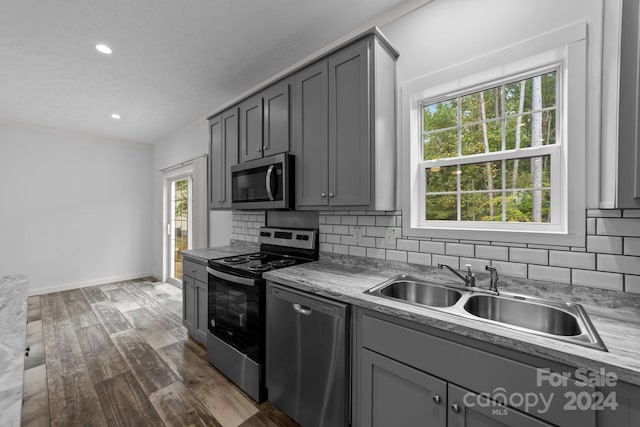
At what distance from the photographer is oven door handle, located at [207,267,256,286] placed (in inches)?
76.0

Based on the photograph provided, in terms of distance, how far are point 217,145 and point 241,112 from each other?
0.55 meters

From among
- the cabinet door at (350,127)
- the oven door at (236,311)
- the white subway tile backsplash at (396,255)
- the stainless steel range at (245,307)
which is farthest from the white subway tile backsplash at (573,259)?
the oven door at (236,311)

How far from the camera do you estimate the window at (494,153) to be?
1.51m

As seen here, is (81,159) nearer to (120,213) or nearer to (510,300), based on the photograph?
(120,213)

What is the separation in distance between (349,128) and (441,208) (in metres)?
0.83

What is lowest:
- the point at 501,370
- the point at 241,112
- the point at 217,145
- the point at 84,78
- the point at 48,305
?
the point at 48,305

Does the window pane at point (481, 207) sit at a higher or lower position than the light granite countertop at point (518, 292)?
higher

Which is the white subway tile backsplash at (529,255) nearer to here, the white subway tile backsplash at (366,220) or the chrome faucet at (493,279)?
the chrome faucet at (493,279)

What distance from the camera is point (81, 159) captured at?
4.78 metres

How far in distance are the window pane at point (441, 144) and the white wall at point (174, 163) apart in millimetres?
2667

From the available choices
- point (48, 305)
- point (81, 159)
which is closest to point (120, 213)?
point (81, 159)

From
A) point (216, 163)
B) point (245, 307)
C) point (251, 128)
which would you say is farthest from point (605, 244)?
point (216, 163)

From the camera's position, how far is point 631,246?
123 cm

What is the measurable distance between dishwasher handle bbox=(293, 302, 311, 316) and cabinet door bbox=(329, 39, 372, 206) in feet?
2.36
